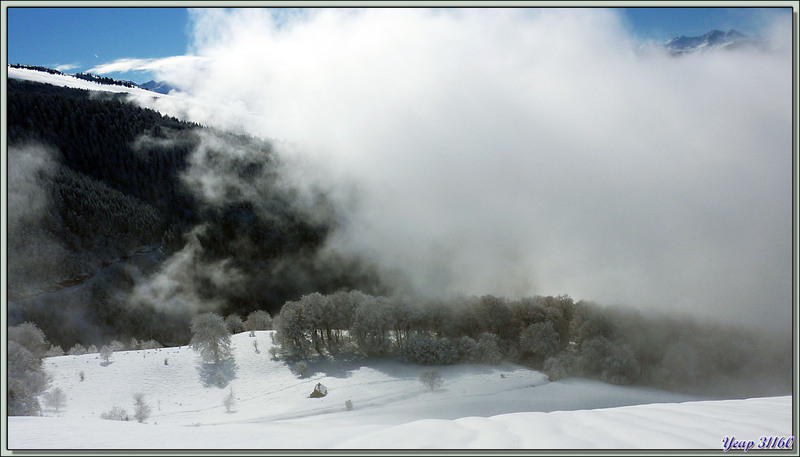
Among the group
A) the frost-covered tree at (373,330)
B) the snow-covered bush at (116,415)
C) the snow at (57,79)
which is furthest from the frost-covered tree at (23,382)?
the snow at (57,79)

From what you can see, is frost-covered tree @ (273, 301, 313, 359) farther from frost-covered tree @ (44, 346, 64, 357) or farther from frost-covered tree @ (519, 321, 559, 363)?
frost-covered tree @ (44, 346, 64, 357)

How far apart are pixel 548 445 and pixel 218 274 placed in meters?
60.6

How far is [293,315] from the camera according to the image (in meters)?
19.5

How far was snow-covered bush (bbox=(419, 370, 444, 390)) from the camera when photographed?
15.0 m

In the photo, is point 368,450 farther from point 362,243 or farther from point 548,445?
point 362,243

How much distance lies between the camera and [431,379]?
1516 cm

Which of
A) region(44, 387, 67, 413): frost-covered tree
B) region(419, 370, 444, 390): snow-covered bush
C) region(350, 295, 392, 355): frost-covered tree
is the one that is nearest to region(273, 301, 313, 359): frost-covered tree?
region(350, 295, 392, 355): frost-covered tree

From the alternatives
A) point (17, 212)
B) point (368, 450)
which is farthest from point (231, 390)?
point (17, 212)

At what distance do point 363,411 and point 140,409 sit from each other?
6.92 meters

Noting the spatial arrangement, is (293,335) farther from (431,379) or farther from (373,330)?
(431,379)

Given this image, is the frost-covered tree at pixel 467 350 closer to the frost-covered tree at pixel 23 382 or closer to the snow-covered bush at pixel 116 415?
the snow-covered bush at pixel 116 415

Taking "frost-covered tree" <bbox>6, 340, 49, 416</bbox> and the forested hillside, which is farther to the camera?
the forested hillside

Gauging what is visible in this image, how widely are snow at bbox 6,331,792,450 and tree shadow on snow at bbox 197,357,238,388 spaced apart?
0.79 feet

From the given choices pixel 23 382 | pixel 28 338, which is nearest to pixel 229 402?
pixel 23 382
